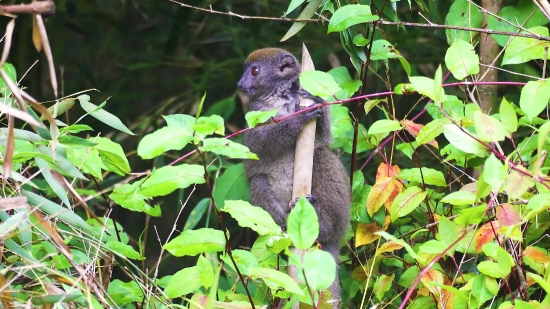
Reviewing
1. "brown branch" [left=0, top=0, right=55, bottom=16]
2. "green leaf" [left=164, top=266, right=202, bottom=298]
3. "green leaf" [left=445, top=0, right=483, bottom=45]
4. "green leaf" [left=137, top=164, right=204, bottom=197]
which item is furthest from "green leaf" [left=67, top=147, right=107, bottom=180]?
"green leaf" [left=445, top=0, right=483, bottom=45]

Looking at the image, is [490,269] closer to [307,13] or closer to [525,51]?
[525,51]

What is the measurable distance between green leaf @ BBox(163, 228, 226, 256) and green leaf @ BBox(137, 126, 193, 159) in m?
0.35

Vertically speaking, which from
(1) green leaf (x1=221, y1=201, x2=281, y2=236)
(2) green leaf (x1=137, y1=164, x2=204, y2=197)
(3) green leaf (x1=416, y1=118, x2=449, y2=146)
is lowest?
(1) green leaf (x1=221, y1=201, x2=281, y2=236)

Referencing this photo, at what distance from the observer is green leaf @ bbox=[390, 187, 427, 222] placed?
302 centimetres

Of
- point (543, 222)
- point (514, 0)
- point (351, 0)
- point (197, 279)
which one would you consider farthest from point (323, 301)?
point (514, 0)

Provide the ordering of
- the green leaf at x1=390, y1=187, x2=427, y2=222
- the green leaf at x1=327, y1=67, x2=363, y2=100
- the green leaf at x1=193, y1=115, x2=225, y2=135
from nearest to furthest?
1. the green leaf at x1=193, y1=115, x2=225, y2=135
2. the green leaf at x1=390, y1=187, x2=427, y2=222
3. the green leaf at x1=327, y1=67, x2=363, y2=100

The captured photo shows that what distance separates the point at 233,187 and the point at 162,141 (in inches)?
97.8

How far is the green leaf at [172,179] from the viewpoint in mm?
2111

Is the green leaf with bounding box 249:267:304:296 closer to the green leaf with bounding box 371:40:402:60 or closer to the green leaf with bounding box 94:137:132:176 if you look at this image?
the green leaf with bounding box 94:137:132:176

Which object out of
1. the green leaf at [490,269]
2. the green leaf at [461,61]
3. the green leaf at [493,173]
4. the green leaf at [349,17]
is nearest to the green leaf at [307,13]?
the green leaf at [349,17]

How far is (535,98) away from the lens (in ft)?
7.93

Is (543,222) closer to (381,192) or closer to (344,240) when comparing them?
(381,192)

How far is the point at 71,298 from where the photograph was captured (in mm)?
2137

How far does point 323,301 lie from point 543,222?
1.03 meters
